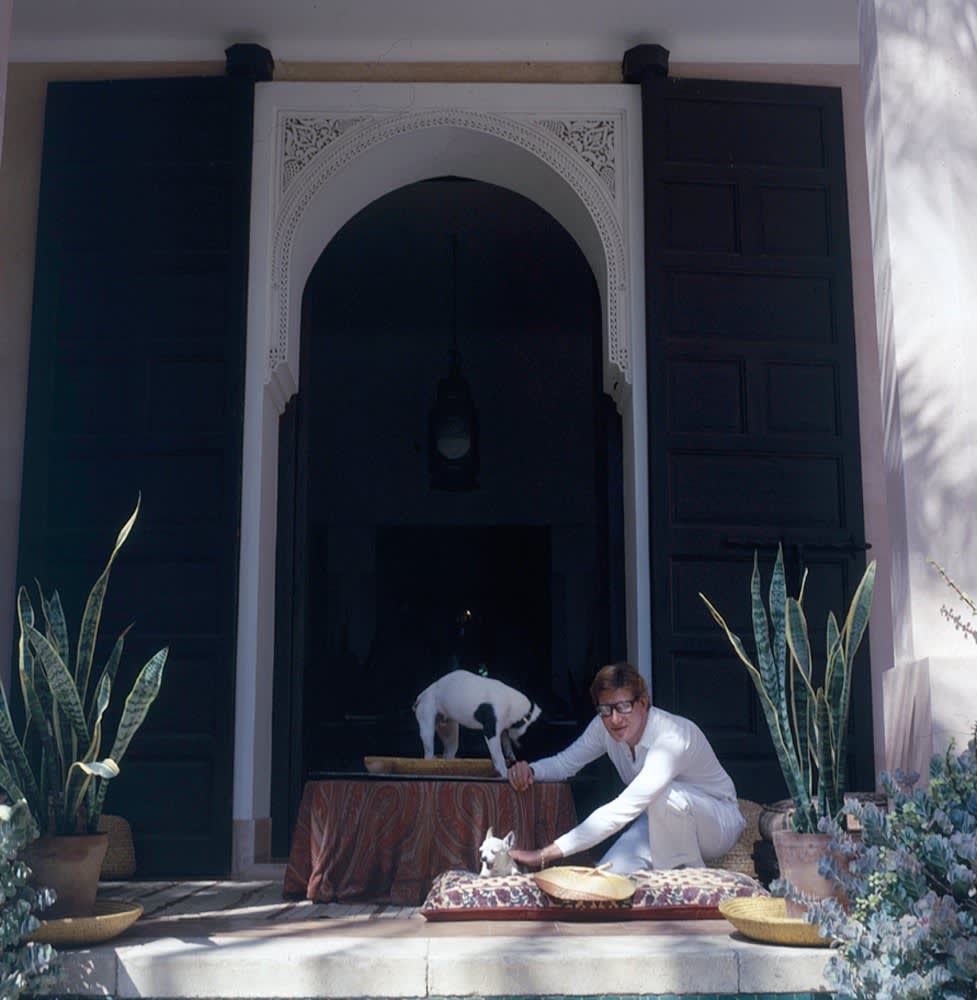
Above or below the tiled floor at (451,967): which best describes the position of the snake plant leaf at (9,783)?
above

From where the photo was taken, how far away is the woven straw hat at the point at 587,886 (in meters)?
3.21

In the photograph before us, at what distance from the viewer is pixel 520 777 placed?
4109 mm

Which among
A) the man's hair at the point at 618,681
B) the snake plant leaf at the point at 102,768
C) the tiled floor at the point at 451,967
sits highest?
the man's hair at the point at 618,681

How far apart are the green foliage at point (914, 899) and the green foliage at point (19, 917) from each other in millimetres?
1576

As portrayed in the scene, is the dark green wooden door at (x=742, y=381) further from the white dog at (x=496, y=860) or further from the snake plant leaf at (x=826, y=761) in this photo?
the snake plant leaf at (x=826, y=761)

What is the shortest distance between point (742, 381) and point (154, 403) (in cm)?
239

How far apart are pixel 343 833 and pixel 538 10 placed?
135 inches

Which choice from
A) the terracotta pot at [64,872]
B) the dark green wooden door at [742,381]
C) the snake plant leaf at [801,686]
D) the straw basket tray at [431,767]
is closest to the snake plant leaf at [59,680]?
the terracotta pot at [64,872]

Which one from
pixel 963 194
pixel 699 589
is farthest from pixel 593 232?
pixel 963 194

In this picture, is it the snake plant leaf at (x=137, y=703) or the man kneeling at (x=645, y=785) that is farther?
the man kneeling at (x=645, y=785)

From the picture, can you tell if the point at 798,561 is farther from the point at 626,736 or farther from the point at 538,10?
the point at 538,10

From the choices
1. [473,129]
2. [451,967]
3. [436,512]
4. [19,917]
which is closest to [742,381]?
[473,129]

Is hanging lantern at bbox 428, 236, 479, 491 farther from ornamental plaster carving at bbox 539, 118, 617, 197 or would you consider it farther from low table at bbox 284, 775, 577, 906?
low table at bbox 284, 775, 577, 906

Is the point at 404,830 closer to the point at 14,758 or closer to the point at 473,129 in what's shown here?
the point at 14,758
